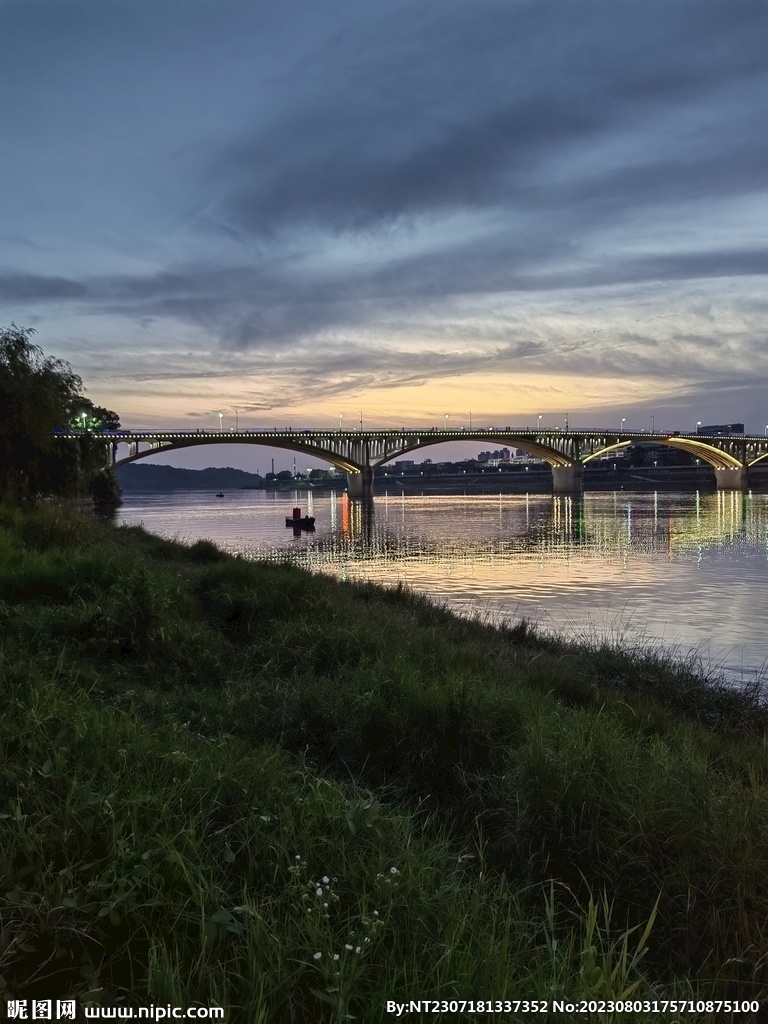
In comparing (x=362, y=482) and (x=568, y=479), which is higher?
(x=362, y=482)

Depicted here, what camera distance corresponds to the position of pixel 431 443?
116 meters

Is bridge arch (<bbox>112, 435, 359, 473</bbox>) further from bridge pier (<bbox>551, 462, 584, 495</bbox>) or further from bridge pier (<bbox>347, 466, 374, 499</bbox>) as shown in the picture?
bridge pier (<bbox>551, 462, 584, 495</bbox>)

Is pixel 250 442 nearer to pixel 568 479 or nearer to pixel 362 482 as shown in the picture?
pixel 362 482

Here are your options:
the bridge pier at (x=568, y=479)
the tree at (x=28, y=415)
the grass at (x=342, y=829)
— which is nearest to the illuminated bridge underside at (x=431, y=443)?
the bridge pier at (x=568, y=479)

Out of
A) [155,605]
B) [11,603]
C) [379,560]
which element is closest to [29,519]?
[11,603]

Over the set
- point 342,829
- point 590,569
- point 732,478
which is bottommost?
point 590,569

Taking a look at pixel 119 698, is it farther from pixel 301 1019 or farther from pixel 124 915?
Answer: pixel 301 1019

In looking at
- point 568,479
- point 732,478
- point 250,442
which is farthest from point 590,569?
point 732,478

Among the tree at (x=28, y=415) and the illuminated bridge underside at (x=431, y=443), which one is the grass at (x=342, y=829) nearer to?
the tree at (x=28, y=415)

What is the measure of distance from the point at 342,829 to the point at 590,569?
28131 millimetres

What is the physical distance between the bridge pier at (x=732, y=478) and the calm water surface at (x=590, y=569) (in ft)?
269

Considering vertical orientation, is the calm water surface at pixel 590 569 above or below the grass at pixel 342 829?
below

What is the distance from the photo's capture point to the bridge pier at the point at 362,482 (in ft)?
378

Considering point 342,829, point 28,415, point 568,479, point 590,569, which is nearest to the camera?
point 342,829
